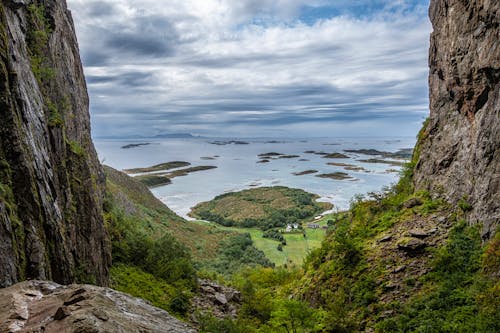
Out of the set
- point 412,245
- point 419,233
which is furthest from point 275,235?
point 412,245

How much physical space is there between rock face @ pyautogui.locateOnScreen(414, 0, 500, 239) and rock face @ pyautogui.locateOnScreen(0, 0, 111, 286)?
58.6 ft

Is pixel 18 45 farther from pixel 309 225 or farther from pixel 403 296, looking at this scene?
pixel 309 225

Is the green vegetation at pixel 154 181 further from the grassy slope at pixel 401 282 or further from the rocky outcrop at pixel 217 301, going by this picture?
the grassy slope at pixel 401 282

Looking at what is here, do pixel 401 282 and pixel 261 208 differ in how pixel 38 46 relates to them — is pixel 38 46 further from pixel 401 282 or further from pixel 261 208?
pixel 261 208

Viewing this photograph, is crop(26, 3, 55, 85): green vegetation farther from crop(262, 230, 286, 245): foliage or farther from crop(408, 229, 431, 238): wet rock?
crop(262, 230, 286, 245): foliage

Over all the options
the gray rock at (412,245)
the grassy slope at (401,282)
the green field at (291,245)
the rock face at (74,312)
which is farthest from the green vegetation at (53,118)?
the green field at (291,245)

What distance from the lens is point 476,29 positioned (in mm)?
18125

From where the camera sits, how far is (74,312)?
6465 mm

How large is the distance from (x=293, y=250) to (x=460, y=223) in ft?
140

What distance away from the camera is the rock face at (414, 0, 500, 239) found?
626 inches

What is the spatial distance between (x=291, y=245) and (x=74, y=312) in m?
56.9

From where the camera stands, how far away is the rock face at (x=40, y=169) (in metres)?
9.30

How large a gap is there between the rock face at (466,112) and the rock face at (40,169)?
17.9 m

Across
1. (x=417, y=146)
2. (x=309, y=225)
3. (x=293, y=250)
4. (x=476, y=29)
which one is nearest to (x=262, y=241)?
(x=293, y=250)
